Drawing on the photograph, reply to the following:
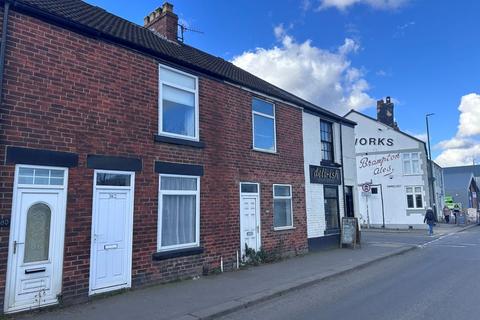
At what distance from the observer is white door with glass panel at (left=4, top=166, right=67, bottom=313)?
21.3ft

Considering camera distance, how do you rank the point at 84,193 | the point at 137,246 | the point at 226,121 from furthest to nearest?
the point at 226,121
the point at 137,246
the point at 84,193

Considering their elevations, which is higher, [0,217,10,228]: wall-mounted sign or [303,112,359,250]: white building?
[303,112,359,250]: white building

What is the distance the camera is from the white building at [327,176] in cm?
1469

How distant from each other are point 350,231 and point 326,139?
4.08 m

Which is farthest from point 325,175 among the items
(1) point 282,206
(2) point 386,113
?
(2) point 386,113

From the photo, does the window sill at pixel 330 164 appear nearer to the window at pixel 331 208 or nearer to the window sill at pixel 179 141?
the window at pixel 331 208

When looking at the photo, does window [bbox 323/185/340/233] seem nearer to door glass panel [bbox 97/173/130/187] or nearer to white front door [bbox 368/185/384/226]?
door glass panel [bbox 97/173/130/187]

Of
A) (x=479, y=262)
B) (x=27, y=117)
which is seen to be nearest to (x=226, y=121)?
(x=27, y=117)

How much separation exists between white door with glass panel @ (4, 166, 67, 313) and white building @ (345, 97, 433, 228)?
1034 inches

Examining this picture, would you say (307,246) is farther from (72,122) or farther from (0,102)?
(0,102)

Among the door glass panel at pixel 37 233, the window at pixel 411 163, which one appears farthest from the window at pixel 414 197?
the door glass panel at pixel 37 233

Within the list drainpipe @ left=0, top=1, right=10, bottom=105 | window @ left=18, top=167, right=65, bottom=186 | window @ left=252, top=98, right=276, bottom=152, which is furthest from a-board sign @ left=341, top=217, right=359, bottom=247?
drainpipe @ left=0, top=1, right=10, bottom=105

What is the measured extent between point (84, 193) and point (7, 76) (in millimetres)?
2571

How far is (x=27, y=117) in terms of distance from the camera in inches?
273
